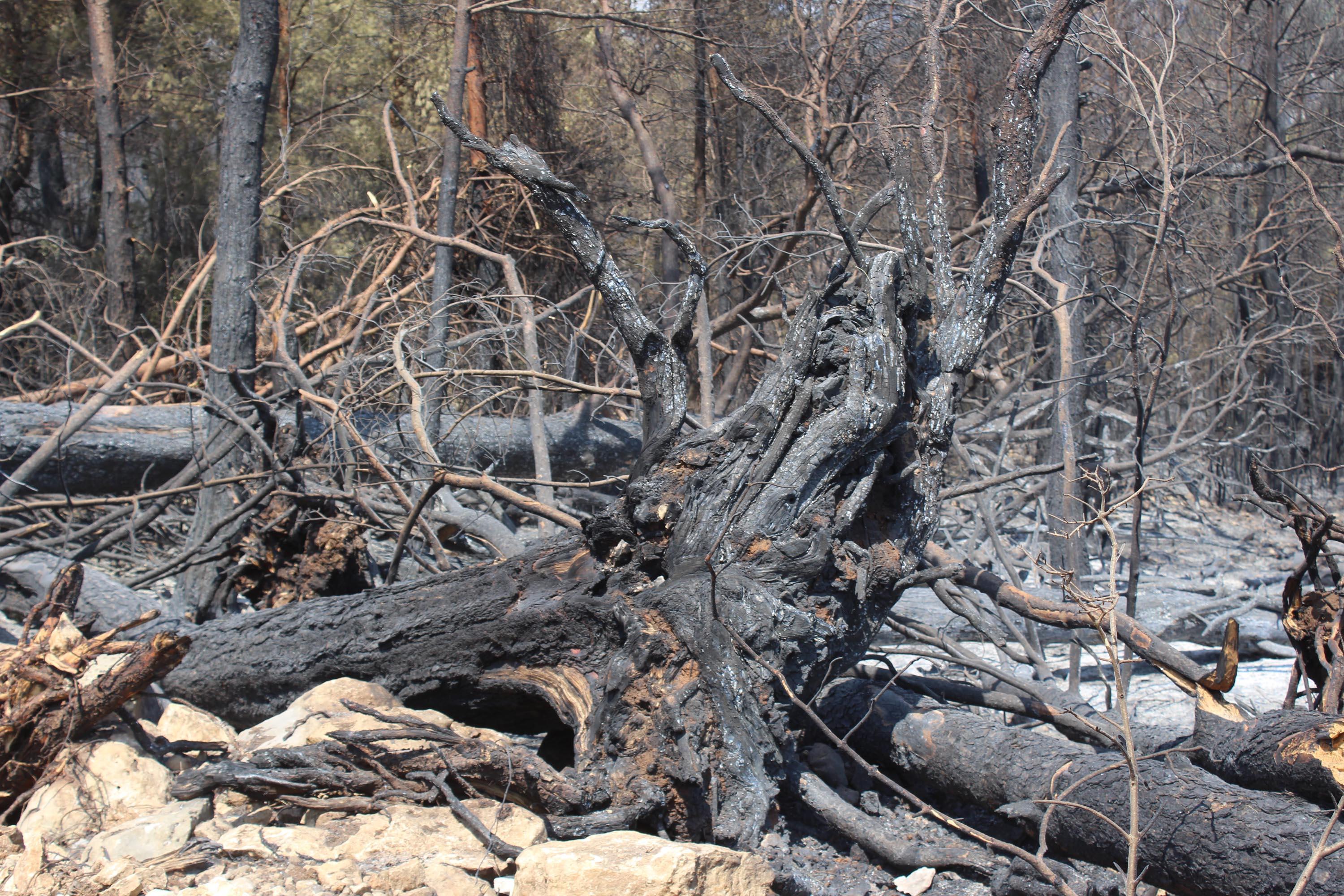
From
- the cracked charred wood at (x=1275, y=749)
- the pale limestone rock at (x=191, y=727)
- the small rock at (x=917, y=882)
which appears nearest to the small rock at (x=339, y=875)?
the pale limestone rock at (x=191, y=727)

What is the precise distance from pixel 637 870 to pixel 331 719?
1.25 m

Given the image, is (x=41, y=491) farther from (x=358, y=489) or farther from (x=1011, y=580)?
(x=1011, y=580)

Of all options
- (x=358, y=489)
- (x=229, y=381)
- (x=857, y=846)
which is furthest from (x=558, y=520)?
(x=229, y=381)

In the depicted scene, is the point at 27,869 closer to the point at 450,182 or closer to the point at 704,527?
the point at 704,527

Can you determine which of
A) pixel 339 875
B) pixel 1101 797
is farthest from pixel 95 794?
pixel 1101 797

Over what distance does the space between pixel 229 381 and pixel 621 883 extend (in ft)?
12.5

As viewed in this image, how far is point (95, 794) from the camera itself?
8.21 ft

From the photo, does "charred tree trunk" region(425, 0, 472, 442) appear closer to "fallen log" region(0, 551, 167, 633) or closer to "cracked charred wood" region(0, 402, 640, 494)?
"cracked charred wood" region(0, 402, 640, 494)

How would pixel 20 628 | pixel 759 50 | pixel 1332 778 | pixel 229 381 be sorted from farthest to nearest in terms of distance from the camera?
pixel 759 50 < pixel 229 381 < pixel 20 628 < pixel 1332 778

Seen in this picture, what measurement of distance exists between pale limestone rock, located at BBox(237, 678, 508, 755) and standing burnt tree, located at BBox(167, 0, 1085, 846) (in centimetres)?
13

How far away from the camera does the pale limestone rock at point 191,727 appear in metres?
2.82

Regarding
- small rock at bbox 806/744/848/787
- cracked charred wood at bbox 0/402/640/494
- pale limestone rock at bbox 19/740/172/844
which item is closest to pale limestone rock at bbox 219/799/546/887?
pale limestone rock at bbox 19/740/172/844

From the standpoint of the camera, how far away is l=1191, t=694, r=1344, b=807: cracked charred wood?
2064mm

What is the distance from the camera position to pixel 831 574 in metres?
2.67
